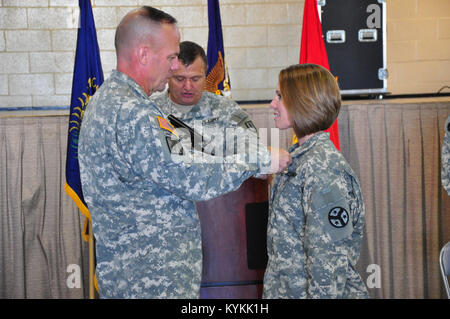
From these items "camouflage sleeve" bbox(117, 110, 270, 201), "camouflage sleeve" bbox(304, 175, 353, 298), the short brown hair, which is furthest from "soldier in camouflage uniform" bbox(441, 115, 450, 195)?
"camouflage sleeve" bbox(117, 110, 270, 201)

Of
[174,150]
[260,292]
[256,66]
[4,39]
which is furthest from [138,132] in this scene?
[4,39]

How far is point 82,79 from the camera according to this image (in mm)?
3264

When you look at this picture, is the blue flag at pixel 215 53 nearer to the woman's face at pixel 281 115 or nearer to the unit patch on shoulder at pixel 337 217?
the woman's face at pixel 281 115

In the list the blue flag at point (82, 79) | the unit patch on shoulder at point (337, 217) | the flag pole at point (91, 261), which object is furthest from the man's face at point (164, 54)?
the flag pole at point (91, 261)

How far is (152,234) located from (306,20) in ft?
8.37

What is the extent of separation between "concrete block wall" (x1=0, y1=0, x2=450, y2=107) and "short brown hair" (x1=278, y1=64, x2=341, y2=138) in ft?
10.1

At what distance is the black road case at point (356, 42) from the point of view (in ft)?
13.3

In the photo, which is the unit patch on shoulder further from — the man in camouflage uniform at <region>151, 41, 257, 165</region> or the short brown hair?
the man in camouflage uniform at <region>151, 41, 257, 165</region>

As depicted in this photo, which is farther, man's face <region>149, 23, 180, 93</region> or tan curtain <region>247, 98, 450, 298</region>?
tan curtain <region>247, 98, 450, 298</region>

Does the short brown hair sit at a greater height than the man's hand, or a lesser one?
greater

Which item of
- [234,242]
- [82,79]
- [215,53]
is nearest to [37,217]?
[82,79]

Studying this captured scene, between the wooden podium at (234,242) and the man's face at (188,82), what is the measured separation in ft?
2.92

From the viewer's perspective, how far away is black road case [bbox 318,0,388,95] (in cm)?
406

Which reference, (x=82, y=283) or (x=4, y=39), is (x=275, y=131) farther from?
(x=4, y=39)
